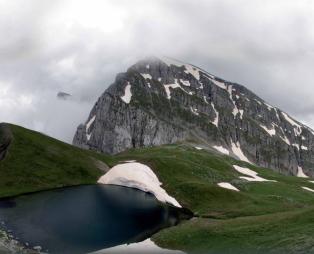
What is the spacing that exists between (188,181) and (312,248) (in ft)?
194

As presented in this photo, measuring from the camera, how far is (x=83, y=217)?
79.7 m

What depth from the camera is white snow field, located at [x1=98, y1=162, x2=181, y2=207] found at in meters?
105

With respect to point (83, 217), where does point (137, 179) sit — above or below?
above

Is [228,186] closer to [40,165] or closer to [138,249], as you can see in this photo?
[40,165]

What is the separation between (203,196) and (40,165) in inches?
1813

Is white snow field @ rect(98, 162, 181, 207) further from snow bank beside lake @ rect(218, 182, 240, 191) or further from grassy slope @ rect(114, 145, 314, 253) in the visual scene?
snow bank beside lake @ rect(218, 182, 240, 191)

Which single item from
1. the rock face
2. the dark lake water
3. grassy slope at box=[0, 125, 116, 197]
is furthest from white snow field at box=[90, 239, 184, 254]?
the rock face

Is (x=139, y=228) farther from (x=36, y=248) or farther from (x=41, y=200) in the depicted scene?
(x=41, y=200)

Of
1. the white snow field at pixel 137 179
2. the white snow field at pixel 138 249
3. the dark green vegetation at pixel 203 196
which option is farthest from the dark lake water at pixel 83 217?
the dark green vegetation at pixel 203 196

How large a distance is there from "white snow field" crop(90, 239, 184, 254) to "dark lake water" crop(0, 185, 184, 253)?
1.79m

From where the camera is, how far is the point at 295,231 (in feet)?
188

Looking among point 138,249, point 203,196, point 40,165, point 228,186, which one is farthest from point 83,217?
point 228,186

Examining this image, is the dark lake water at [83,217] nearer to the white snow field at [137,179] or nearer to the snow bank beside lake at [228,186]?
the white snow field at [137,179]

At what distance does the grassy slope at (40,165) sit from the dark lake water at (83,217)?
7.35 meters
